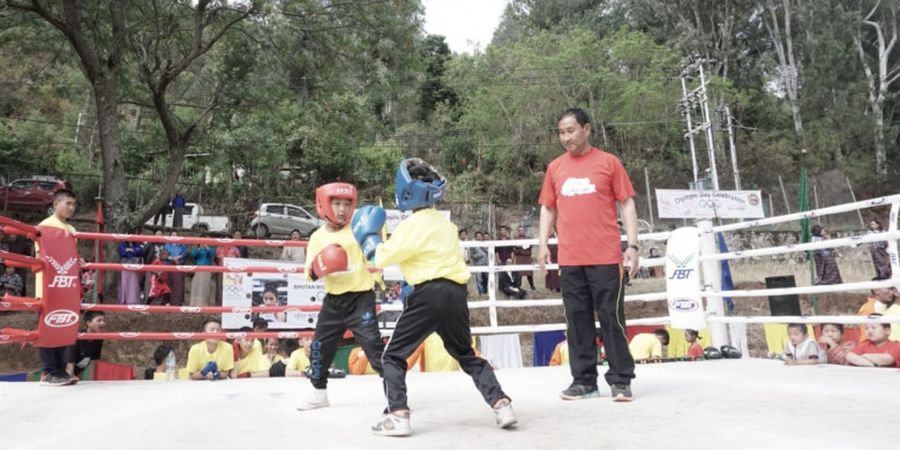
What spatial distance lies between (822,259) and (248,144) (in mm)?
12885

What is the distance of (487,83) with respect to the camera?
31.9 metres

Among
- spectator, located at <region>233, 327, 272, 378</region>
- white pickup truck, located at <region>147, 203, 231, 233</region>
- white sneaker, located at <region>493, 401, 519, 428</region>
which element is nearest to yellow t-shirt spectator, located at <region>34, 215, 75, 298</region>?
spectator, located at <region>233, 327, 272, 378</region>

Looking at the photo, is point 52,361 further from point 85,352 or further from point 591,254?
point 591,254

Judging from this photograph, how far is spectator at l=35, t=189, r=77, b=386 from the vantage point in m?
4.79

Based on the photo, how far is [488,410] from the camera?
11.6 feet

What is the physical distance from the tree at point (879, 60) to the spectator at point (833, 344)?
33.3 meters

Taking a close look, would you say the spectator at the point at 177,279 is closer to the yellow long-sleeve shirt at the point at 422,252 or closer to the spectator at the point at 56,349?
the spectator at the point at 56,349

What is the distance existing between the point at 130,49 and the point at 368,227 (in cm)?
→ 1121

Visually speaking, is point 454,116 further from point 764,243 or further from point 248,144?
point 248,144

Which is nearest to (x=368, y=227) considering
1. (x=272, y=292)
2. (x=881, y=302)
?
(x=881, y=302)

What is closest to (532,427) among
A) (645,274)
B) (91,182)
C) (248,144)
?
(248,144)

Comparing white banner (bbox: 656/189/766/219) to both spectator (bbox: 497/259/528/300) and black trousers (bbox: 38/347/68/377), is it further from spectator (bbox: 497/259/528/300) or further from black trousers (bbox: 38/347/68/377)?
black trousers (bbox: 38/347/68/377)

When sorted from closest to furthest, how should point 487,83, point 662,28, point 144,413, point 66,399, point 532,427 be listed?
point 532,427, point 144,413, point 66,399, point 487,83, point 662,28

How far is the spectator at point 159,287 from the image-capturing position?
10383 mm
